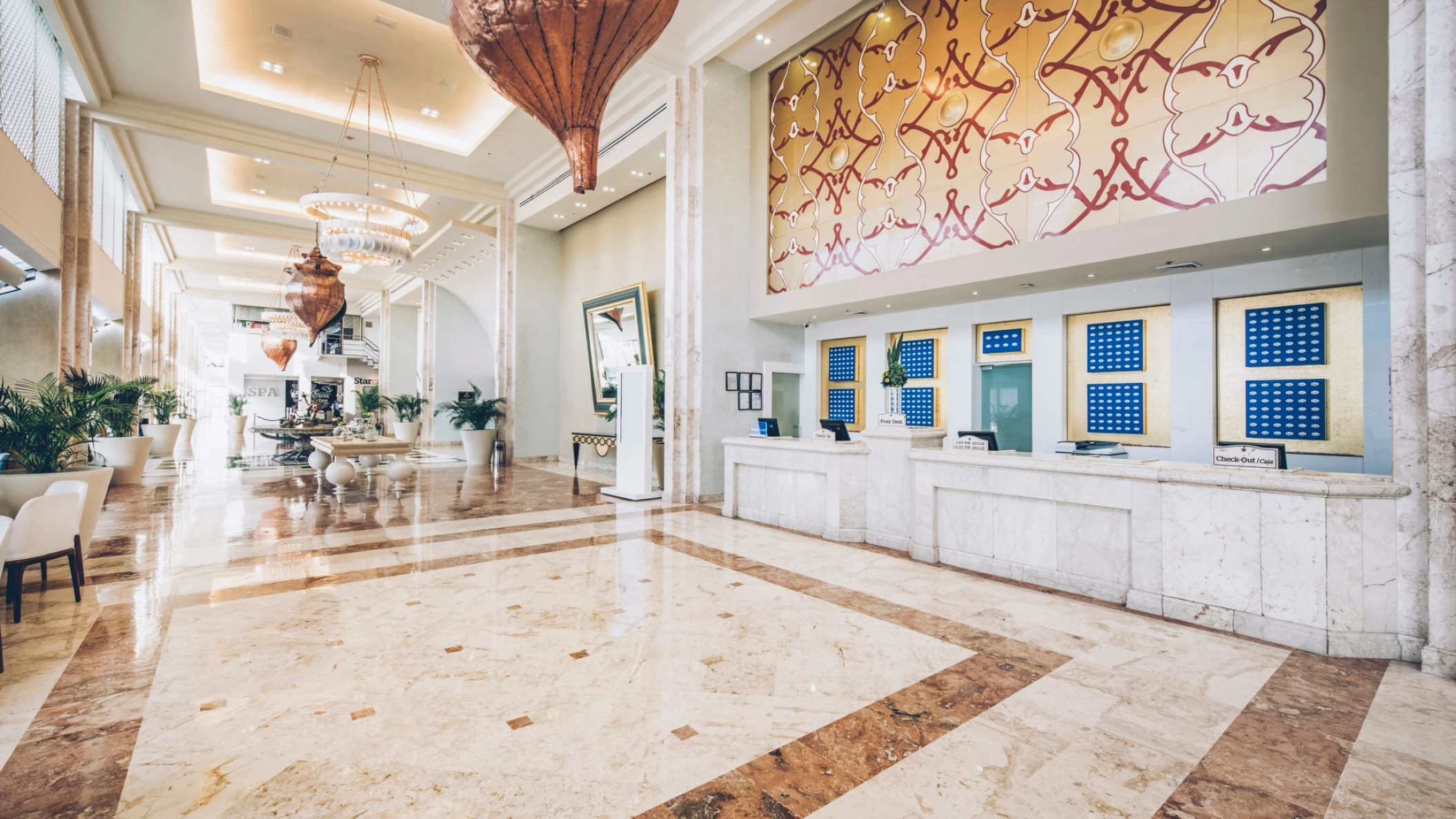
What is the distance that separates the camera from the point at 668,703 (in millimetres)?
2662

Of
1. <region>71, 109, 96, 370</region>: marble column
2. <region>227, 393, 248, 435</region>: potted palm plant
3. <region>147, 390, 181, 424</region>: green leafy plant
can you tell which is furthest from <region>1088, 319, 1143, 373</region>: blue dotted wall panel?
<region>227, 393, 248, 435</region>: potted palm plant

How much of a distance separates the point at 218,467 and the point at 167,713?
11978mm

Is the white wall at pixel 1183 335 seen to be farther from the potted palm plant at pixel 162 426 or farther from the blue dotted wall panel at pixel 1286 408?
the potted palm plant at pixel 162 426

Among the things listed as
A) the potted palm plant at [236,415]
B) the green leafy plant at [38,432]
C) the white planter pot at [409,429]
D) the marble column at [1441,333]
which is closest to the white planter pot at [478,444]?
the white planter pot at [409,429]

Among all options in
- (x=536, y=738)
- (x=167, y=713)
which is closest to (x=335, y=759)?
(x=536, y=738)

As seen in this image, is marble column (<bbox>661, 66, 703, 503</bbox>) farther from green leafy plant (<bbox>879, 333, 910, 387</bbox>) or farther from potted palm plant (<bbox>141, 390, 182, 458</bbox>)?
potted palm plant (<bbox>141, 390, 182, 458</bbox>)

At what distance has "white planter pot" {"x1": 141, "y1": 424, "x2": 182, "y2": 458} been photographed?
489 inches

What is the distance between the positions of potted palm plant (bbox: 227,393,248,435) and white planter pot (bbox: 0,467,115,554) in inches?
764

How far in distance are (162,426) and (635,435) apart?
1129cm

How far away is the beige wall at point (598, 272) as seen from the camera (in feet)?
35.6

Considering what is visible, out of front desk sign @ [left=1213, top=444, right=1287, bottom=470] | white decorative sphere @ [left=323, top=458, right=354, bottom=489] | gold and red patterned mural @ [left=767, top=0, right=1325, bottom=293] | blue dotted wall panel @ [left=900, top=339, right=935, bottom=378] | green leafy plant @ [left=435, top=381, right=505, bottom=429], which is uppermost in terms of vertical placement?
gold and red patterned mural @ [left=767, top=0, right=1325, bottom=293]

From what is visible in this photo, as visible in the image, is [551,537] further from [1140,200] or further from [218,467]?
[218,467]

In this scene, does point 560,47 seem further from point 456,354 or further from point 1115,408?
point 456,354

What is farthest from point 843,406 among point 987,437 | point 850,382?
point 987,437
